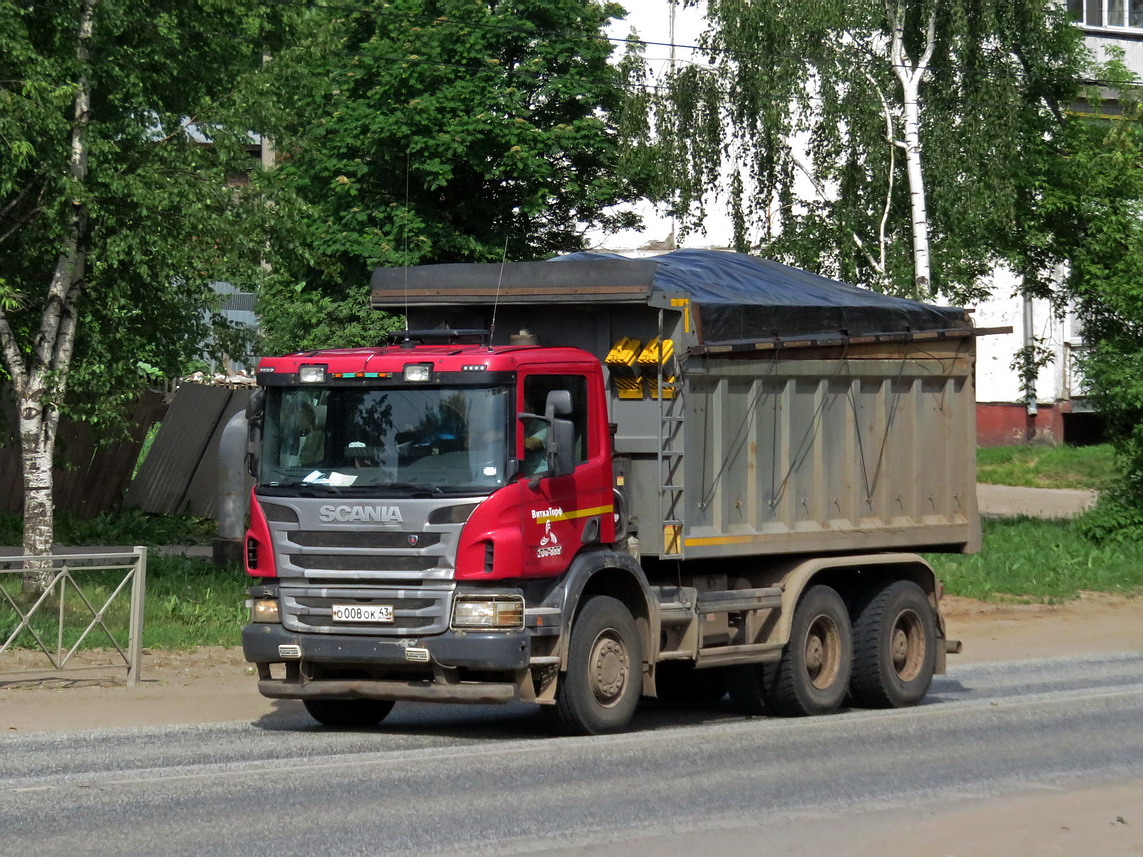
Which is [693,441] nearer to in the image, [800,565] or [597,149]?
[800,565]

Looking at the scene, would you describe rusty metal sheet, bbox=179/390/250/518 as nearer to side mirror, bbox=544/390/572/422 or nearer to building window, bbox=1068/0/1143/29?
side mirror, bbox=544/390/572/422

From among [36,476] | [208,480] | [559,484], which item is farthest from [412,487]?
[208,480]

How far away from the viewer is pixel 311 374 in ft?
35.3

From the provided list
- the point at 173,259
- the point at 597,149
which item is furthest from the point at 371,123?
the point at 173,259

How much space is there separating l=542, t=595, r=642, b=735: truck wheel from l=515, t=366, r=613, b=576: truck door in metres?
0.47

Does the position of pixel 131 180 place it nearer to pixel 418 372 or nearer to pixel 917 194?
pixel 418 372

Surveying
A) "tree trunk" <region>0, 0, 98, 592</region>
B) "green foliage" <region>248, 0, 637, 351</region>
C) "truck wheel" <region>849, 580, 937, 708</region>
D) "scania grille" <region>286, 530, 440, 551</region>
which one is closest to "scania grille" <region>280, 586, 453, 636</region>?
"scania grille" <region>286, 530, 440, 551</region>

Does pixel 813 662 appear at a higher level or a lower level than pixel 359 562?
lower

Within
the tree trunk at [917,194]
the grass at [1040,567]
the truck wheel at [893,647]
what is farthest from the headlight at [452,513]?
the tree trunk at [917,194]

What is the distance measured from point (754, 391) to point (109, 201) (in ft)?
26.4

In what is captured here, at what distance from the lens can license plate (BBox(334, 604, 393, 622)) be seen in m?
10.3

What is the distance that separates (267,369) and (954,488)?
637 centimetres

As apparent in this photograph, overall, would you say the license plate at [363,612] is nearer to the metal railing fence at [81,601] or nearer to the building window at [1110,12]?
the metal railing fence at [81,601]

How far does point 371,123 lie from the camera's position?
1183 inches
